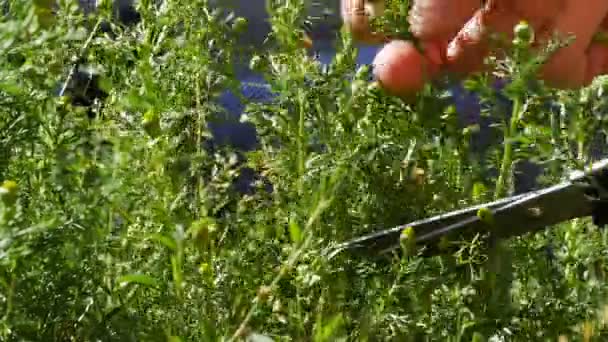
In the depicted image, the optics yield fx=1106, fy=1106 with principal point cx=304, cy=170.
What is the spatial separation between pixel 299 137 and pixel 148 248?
0.52 ft

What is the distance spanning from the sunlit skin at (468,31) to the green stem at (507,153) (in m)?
0.11

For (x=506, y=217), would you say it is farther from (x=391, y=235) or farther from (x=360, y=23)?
(x=360, y=23)

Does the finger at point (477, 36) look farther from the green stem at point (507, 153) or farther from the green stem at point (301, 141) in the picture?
the green stem at point (301, 141)

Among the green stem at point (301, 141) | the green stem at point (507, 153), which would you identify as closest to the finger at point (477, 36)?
the green stem at point (507, 153)

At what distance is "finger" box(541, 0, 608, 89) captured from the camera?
1.11 meters

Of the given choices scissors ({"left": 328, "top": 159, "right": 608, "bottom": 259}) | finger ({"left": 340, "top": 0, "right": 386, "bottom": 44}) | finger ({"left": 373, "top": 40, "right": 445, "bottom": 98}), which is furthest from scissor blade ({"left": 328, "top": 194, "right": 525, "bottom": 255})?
finger ({"left": 340, "top": 0, "right": 386, "bottom": 44})

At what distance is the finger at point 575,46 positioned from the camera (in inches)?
43.8

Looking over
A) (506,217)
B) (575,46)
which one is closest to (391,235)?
(506,217)

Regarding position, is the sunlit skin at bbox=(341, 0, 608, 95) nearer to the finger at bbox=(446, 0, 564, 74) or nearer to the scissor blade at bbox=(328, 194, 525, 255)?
the finger at bbox=(446, 0, 564, 74)

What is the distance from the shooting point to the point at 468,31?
109 cm

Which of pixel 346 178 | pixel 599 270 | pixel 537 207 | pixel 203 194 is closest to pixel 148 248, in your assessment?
pixel 203 194

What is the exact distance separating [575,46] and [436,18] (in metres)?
0.15

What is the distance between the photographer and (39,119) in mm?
765

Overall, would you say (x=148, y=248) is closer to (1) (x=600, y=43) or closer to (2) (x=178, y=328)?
(2) (x=178, y=328)
